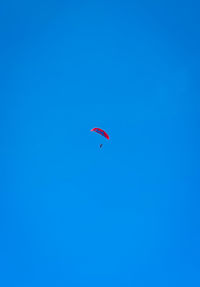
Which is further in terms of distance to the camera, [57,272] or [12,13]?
[57,272]

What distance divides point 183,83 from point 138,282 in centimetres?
347

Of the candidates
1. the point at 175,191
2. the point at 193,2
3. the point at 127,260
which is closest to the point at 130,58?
the point at 193,2

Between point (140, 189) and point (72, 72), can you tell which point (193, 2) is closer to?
point (72, 72)

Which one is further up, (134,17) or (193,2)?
(193,2)

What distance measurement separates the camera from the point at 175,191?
4.08 meters

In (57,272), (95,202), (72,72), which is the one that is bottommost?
(57,272)

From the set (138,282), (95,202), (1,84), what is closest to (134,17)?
(1,84)

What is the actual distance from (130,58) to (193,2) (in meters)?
1.34

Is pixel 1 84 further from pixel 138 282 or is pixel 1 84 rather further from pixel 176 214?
pixel 138 282

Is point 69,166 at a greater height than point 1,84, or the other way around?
point 1,84

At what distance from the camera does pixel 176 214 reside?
162 inches

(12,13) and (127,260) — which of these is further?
(127,260)

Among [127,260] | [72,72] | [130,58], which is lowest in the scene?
[127,260]

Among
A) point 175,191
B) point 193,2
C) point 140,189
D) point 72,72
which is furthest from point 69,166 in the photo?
point 193,2
